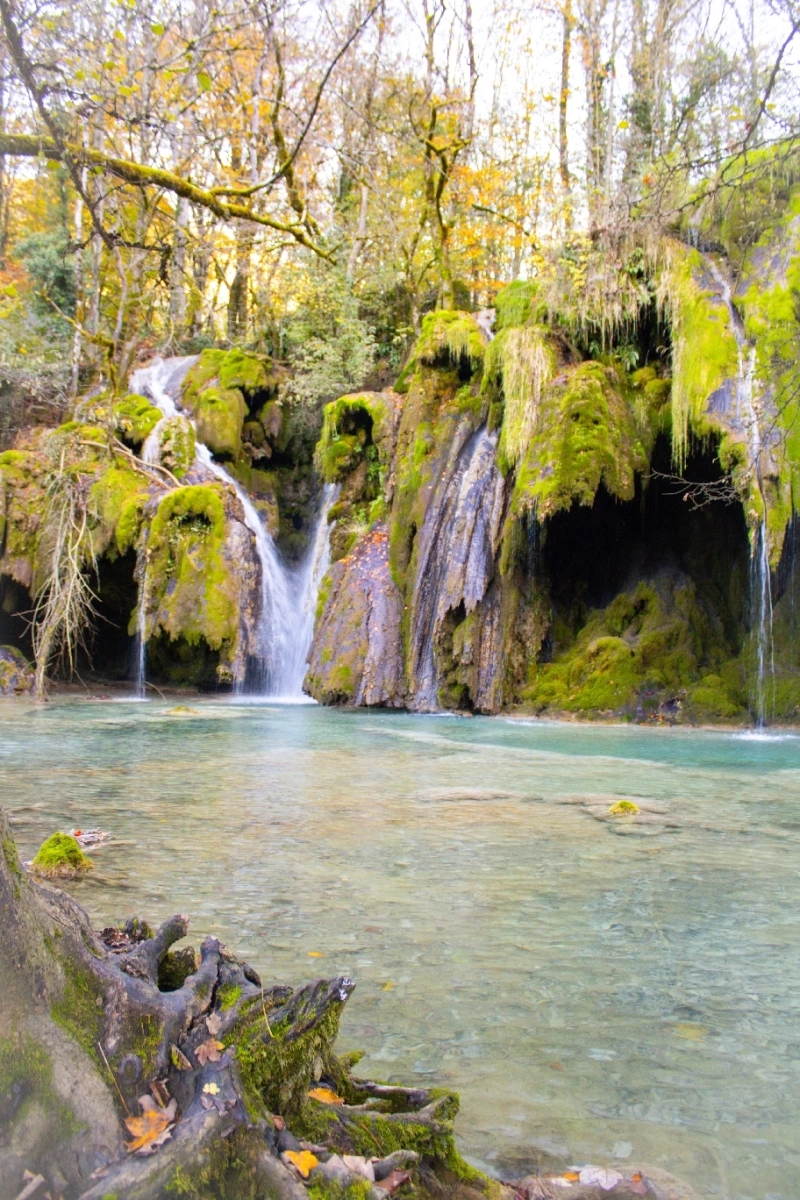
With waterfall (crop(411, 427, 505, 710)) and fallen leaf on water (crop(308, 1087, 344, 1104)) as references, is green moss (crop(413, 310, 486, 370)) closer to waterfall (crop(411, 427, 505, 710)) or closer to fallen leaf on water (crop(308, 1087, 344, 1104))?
waterfall (crop(411, 427, 505, 710))

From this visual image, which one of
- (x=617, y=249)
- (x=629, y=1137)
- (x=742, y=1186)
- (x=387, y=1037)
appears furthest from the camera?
(x=617, y=249)

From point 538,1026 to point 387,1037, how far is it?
47 cm

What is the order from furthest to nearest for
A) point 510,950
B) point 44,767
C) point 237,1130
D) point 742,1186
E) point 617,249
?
point 617,249 < point 44,767 < point 510,950 < point 742,1186 < point 237,1130

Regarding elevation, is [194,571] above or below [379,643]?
above

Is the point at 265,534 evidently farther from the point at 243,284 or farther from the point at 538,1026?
the point at 538,1026

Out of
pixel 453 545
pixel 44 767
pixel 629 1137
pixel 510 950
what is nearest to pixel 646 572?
pixel 453 545

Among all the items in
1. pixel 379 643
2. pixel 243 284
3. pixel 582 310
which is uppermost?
pixel 243 284

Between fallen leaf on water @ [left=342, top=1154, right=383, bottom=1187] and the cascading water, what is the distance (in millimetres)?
10947

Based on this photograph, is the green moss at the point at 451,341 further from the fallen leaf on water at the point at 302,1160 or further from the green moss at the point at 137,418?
the fallen leaf on water at the point at 302,1160

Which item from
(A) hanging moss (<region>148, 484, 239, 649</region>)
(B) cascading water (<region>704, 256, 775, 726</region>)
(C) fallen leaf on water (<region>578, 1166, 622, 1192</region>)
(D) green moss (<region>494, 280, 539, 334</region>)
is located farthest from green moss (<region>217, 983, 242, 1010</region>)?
(A) hanging moss (<region>148, 484, 239, 649</region>)

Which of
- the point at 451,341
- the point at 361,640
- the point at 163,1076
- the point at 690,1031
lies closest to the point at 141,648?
the point at 361,640

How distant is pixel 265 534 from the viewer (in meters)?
19.2

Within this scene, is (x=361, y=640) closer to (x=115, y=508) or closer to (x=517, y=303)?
(x=115, y=508)

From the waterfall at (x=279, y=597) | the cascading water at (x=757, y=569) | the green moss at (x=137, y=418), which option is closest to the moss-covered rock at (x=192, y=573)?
the waterfall at (x=279, y=597)
